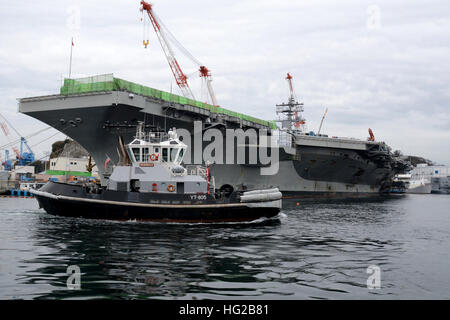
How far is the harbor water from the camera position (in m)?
9.23

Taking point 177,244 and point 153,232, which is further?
point 153,232

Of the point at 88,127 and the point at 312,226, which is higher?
the point at 88,127

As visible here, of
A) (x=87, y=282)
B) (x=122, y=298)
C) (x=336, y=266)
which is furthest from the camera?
(x=336, y=266)

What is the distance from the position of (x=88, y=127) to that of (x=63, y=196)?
12430 millimetres

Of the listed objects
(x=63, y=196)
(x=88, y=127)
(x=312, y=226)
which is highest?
(x=88, y=127)

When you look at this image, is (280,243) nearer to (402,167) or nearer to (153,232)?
(153,232)

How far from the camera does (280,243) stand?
53.7 feet

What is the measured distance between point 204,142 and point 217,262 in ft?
101

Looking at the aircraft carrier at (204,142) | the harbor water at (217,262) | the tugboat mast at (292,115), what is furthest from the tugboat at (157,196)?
the tugboat mast at (292,115)

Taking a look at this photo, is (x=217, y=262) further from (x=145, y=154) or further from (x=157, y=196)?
(x=145, y=154)

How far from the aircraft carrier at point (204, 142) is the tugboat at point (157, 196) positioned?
1777 millimetres

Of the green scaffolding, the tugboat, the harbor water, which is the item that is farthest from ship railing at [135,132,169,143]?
the green scaffolding

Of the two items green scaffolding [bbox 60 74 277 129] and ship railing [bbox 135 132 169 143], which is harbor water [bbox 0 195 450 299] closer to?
ship railing [bbox 135 132 169 143]
